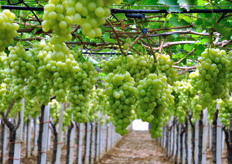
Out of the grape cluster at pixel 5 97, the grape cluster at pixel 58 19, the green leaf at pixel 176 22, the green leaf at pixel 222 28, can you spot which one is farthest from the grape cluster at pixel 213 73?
the grape cluster at pixel 5 97

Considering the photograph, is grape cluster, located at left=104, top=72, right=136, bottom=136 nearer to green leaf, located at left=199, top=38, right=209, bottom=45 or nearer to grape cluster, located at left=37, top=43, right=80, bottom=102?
grape cluster, located at left=37, top=43, right=80, bottom=102

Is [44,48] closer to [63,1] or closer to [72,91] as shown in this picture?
[72,91]

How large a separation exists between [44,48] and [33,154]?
11.0m

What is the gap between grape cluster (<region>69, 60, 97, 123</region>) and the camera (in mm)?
2740

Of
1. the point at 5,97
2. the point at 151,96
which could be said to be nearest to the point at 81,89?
the point at 151,96

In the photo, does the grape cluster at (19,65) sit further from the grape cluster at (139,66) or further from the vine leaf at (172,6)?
the vine leaf at (172,6)

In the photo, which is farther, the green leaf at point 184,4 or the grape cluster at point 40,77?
the grape cluster at point 40,77

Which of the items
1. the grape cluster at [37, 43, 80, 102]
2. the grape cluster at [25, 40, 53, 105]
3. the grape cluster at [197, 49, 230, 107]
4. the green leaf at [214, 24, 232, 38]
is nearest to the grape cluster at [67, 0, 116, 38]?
the grape cluster at [37, 43, 80, 102]

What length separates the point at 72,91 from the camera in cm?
277

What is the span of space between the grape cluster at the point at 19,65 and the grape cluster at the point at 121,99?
0.71 metres

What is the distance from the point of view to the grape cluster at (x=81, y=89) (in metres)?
2.74

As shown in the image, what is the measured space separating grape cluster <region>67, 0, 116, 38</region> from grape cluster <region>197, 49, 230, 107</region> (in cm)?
147

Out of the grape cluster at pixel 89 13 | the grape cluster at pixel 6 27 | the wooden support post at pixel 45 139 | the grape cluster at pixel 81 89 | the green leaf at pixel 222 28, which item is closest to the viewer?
the grape cluster at pixel 89 13

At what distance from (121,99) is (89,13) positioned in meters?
1.18
